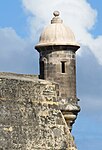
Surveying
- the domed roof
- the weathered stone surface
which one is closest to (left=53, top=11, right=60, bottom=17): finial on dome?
the domed roof

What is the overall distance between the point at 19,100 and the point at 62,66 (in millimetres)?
2680

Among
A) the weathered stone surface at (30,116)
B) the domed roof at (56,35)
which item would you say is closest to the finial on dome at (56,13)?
the domed roof at (56,35)

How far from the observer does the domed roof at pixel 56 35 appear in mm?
19062

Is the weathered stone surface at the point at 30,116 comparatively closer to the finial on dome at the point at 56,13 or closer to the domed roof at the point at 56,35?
the domed roof at the point at 56,35

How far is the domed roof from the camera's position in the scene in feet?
62.5

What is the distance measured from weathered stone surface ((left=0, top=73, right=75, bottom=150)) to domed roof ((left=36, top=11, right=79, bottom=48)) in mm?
1384

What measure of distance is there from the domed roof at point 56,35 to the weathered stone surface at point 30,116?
1384mm

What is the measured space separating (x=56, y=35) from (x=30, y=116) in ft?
9.53

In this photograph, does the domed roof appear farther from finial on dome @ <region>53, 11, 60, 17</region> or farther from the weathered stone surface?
the weathered stone surface

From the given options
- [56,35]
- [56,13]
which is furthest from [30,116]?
[56,13]

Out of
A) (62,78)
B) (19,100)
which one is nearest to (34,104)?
(19,100)

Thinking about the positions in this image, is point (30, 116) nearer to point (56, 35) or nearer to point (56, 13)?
point (56, 35)

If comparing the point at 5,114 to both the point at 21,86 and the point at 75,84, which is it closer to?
the point at 21,86

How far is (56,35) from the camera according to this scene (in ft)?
62.6
